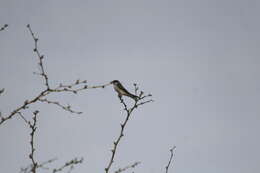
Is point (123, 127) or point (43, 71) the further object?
point (123, 127)

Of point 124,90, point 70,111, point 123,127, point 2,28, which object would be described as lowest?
point 70,111

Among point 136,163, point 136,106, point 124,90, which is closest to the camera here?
point 136,163

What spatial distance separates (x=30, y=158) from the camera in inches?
150

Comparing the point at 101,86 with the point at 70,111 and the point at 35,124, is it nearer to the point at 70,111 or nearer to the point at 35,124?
the point at 70,111

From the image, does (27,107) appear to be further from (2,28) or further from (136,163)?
(136,163)

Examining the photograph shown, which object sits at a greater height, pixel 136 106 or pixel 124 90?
pixel 124 90

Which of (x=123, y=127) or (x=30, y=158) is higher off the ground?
(x=123, y=127)

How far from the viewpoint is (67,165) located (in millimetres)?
3848

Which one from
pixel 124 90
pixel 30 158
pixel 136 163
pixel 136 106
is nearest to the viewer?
pixel 30 158

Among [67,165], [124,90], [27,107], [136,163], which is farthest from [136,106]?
[124,90]

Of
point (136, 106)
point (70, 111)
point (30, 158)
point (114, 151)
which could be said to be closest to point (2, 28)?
point (70, 111)

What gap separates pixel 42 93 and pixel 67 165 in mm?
Result: 820

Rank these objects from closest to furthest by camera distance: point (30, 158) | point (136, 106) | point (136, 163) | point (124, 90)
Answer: point (30, 158), point (136, 163), point (136, 106), point (124, 90)

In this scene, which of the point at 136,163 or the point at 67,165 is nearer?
the point at 67,165
